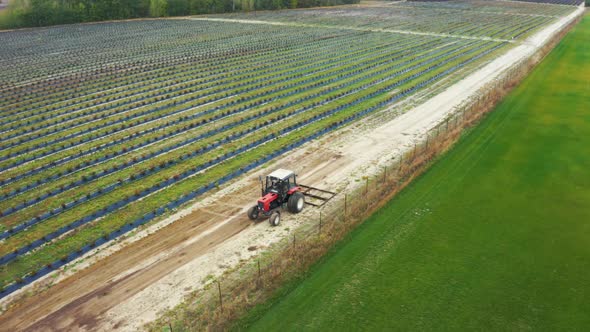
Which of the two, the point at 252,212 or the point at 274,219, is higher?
the point at 252,212

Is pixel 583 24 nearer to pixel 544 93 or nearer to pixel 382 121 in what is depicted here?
pixel 544 93

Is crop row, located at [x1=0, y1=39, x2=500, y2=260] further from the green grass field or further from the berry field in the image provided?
the green grass field

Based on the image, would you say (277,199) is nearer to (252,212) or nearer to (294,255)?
(252,212)

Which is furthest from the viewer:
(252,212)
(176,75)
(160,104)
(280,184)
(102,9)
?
(102,9)

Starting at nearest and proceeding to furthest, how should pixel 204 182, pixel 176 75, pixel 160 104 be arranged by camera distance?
pixel 204 182, pixel 160 104, pixel 176 75

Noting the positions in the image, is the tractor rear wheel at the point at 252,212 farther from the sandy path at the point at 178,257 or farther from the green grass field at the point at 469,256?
the green grass field at the point at 469,256

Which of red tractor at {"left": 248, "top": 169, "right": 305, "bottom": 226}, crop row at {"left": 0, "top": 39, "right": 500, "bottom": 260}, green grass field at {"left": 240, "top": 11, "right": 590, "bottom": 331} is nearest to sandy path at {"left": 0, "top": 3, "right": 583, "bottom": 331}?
red tractor at {"left": 248, "top": 169, "right": 305, "bottom": 226}

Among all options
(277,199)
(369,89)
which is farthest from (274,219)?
(369,89)

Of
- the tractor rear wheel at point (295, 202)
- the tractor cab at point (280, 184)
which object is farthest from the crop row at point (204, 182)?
the tractor rear wheel at point (295, 202)
